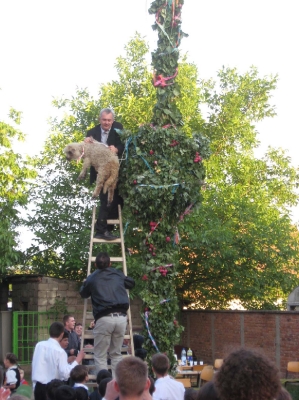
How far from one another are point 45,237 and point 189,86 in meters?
7.45

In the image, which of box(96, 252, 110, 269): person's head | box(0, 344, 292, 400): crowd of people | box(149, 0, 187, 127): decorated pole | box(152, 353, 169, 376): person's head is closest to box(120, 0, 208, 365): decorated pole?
box(149, 0, 187, 127): decorated pole

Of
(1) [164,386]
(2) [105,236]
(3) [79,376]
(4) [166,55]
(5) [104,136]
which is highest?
(4) [166,55]

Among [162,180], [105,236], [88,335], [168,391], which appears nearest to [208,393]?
[168,391]

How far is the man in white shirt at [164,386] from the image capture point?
6473mm

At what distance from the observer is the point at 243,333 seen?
19.6 meters

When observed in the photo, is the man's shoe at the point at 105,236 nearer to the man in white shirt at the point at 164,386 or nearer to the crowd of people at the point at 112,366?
the crowd of people at the point at 112,366

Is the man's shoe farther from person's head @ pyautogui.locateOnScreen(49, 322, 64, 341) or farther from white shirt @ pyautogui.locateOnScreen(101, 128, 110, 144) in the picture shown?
person's head @ pyautogui.locateOnScreen(49, 322, 64, 341)

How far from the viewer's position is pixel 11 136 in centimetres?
1961

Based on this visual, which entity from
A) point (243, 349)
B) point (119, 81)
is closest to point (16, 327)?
point (119, 81)

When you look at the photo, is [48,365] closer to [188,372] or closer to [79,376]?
[79,376]

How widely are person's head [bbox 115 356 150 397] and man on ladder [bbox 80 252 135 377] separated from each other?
3848 millimetres

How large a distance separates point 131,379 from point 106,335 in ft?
13.4

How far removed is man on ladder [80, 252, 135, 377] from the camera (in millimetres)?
7629

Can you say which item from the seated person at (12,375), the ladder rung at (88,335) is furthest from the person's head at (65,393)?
the ladder rung at (88,335)
